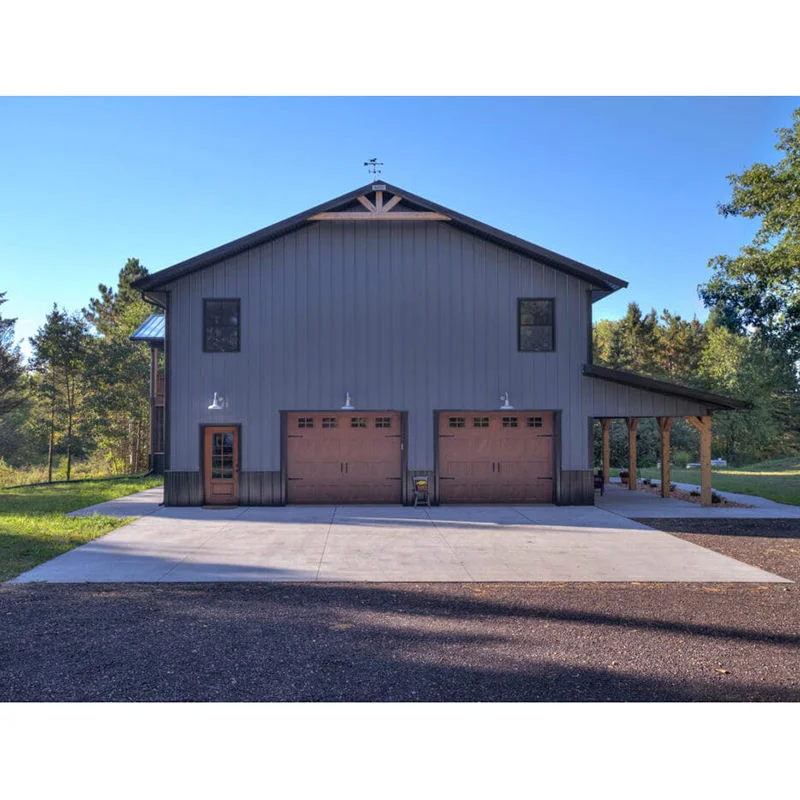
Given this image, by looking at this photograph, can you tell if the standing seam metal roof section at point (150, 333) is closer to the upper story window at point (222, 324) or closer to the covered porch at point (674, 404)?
the upper story window at point (222, 324)

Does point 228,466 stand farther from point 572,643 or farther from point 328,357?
point 572,643

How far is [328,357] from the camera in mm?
13445

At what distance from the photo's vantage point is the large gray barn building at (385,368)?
526 inches

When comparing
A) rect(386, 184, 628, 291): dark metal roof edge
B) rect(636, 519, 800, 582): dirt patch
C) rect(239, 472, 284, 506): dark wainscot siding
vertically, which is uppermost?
Result: rect(386, 184, 628, 291): dark metal roof edge

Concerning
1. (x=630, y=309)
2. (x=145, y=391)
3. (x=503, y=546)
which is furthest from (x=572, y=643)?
(x=630, y=309)

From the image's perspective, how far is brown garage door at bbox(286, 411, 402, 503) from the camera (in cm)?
1364

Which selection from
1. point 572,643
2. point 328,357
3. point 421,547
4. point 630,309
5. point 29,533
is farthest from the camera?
point 630,309

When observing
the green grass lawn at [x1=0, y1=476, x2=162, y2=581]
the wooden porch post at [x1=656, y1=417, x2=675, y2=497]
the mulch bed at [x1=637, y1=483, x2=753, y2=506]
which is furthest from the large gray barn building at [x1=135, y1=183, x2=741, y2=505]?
the green grass lawn at [x1=0, y1=476, x2=162, y2=581]

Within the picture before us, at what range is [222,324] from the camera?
13.5 meters

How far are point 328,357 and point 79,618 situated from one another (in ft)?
28.2

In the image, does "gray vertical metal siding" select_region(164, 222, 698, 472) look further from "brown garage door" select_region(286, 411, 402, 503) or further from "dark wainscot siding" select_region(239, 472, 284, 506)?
"brown garage door" select_region(286, 411, 402, 503)

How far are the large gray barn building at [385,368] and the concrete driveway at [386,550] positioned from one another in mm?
1261

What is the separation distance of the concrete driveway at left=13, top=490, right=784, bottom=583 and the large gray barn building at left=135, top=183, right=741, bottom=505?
1.26 m

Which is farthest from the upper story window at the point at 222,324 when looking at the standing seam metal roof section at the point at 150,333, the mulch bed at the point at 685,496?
the mulch bed at the point at 685,496
